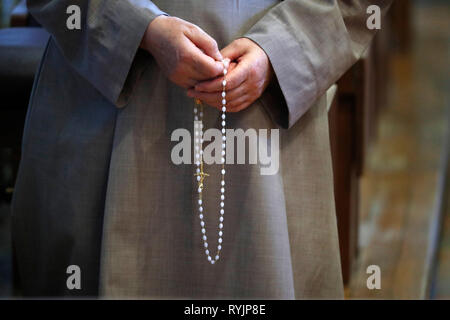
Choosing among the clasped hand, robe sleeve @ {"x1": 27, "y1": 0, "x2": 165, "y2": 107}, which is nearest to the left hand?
the clasped hand

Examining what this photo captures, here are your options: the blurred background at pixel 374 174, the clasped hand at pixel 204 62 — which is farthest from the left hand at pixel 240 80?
the blurred background at pixel 374 174

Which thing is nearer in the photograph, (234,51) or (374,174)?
(234,51)

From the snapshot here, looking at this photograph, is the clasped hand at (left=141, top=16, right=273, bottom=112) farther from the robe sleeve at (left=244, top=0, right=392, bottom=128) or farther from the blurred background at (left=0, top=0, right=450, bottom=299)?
the blurred background at (left=0, top=0, right=450, bottom=299)

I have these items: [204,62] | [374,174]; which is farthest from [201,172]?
[374,174]

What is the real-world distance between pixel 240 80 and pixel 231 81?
0.05 feet

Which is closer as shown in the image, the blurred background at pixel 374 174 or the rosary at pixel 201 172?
the rosary at pixel 201 172

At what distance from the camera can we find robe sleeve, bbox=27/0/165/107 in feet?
3.38

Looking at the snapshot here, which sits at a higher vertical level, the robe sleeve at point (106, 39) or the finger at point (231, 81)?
the robe sleeve at point (106, 39)

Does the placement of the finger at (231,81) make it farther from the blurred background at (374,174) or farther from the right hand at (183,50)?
the blurred background at (374,174)

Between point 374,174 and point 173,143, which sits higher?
point 173,143

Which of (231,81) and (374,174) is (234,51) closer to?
(231,81)

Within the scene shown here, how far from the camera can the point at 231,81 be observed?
1.00 metres

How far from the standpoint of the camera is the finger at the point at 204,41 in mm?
998

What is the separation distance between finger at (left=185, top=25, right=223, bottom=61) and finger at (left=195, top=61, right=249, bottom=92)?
28mm
